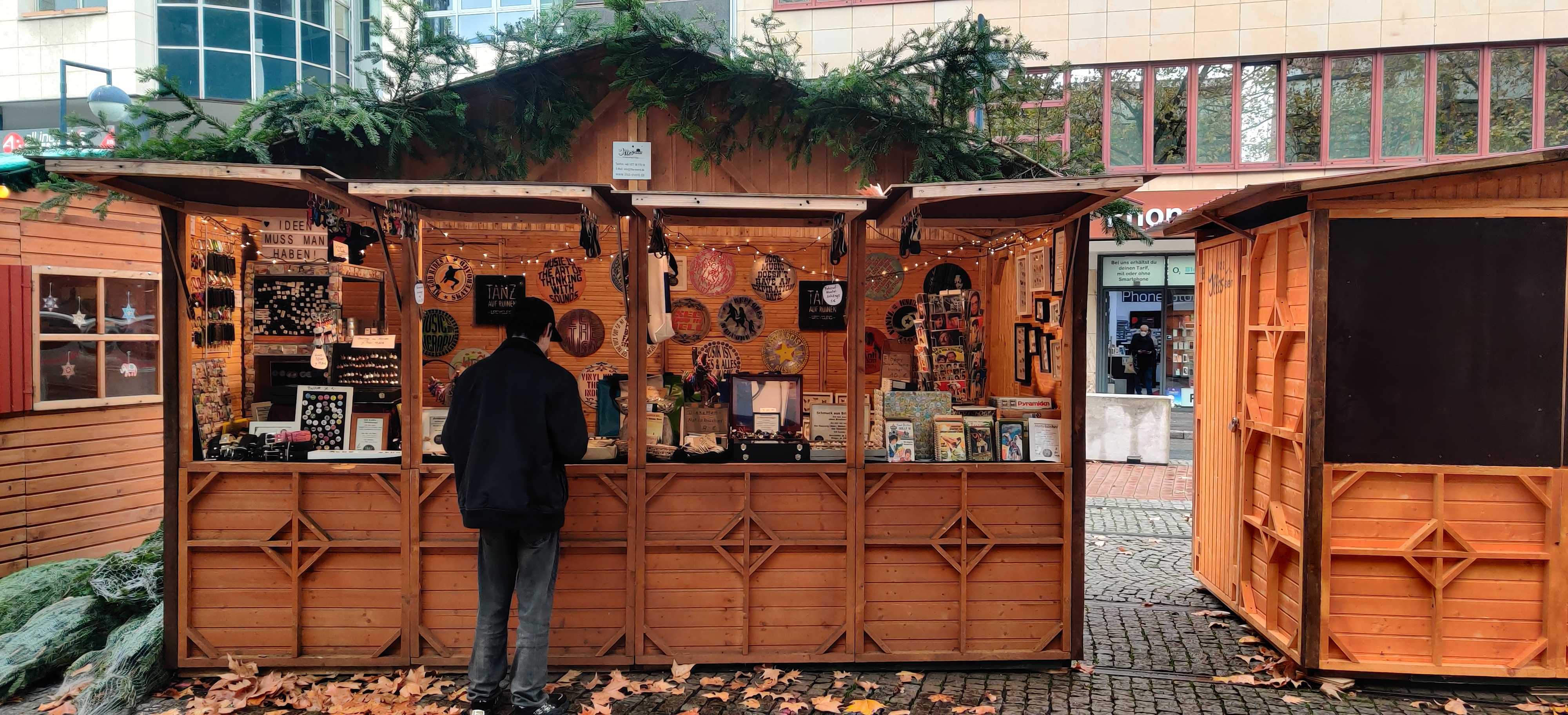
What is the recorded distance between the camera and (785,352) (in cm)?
771

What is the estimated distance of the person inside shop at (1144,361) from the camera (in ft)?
54.3

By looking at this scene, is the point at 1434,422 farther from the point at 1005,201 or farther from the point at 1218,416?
the point at 1005,201

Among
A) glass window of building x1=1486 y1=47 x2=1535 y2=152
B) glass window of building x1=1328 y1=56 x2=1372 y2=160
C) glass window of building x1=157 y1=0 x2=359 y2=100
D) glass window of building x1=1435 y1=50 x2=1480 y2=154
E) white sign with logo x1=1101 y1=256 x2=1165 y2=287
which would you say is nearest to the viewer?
glass window of building x1=1486 y1=47 x2=1535 y2=152

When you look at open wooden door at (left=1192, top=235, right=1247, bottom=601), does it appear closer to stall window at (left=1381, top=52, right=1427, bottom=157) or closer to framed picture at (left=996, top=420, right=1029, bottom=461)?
framed picture at (left=996, top=420, right=1029, bottom=461)

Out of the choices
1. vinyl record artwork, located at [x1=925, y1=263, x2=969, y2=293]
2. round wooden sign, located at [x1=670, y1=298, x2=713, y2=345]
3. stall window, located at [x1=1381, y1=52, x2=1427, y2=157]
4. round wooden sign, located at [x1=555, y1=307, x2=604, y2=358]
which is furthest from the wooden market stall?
stall window, located at [x1=1381, y1=52, x2=1427, y2=157]

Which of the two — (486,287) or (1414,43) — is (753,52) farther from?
(1414,43)

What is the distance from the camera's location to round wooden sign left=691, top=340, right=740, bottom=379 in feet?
24.6

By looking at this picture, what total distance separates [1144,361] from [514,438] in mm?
14739

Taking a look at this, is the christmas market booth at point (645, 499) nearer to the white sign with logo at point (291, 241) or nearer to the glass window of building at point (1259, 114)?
the white sign with logo at point (291, 241)

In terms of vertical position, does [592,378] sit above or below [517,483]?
above

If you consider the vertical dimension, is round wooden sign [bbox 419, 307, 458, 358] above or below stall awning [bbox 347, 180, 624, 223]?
below

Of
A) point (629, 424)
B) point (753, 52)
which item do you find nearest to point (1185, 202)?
point (753, 52)

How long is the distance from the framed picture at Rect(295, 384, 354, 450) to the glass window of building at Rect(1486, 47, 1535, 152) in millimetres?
17602

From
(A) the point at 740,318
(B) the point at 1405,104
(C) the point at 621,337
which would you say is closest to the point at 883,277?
(A) the point at 740,318
